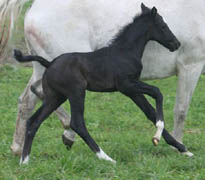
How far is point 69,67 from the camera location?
501 centimetres

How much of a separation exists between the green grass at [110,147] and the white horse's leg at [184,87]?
0.30 metres

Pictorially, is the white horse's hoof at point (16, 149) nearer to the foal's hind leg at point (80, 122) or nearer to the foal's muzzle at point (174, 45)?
the foal's hind leg at point (80, 122)

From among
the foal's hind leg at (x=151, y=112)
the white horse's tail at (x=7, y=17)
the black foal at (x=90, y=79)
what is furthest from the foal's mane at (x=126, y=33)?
the white horse's tail at (x=7, y=17)

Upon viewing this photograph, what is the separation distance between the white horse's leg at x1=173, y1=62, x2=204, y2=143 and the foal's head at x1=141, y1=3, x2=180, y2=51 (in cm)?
59

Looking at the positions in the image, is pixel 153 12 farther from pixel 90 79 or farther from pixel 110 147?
pixel 110 147

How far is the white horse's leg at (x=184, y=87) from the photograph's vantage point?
19.7 ft

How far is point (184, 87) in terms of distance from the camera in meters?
6.08

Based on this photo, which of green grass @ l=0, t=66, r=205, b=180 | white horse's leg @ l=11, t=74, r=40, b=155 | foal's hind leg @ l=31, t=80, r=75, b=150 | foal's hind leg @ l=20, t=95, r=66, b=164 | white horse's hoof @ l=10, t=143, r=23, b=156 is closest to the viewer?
green grass @ l=0, t=66, r=205, b=180

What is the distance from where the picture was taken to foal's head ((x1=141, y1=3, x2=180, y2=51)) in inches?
213

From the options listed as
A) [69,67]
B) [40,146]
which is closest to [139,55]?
[69,67]

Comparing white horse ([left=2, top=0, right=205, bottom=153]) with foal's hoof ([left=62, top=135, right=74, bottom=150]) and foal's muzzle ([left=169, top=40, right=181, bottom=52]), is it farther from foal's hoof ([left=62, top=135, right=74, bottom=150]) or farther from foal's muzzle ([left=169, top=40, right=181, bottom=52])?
foal's muzzle ([left=169, top=40, right=181, bottom=52])

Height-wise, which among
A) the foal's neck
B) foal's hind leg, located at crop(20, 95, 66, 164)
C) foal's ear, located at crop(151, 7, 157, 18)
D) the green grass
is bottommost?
the green grass

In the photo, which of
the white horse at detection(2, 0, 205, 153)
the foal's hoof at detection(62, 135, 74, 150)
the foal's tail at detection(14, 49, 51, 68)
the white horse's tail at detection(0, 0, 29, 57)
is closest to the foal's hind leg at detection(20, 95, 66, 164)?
the foal's tail at detection(14, 49, 51, 68)

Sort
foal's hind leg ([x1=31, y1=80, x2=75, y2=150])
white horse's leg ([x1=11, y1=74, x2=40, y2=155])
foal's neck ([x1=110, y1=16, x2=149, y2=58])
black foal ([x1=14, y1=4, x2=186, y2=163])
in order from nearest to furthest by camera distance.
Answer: black foal ([x1=14, y1=4, x2=186, y2=163]) → foal's neck ([x1=110, y1=16, x2=149, y2=58]) → foal's hind leg ([x1=31, y1=80, x2=75, y2=150]) → white horse's leg ([x1=11, y1=74, x2=40, y2=155])
